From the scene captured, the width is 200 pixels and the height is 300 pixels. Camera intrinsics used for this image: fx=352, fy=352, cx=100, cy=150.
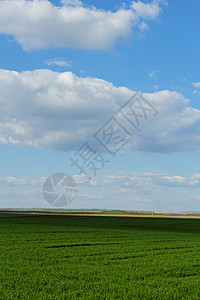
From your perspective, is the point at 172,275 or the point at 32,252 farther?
the point at 32,252

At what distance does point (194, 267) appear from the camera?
65.1ft

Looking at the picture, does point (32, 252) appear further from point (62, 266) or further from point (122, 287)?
point (122, 287)

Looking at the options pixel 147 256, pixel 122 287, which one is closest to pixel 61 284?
pixel 122 287

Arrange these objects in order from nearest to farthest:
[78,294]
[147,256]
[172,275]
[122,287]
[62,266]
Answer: [78,294]
[122,287]
[172,275]
[62,266]
[147,256]

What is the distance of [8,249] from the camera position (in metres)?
26.6

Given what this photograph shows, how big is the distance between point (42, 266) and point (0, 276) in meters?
3.38

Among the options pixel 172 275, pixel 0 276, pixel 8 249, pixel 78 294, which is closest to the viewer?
pixel 78 294

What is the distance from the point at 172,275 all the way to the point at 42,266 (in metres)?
6.93

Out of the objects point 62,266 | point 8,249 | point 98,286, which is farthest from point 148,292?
point 8,249

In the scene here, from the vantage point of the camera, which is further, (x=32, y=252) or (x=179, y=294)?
(x=32, y=252)

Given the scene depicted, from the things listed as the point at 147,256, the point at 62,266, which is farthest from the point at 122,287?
the point at 147,256

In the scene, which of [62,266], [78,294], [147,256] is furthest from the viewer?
[147,256]

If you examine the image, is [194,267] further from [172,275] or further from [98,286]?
[98,286]

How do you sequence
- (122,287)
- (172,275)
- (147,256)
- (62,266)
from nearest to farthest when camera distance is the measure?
(122,287)
(172,275)
(62,266)
(147,256)
